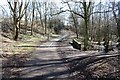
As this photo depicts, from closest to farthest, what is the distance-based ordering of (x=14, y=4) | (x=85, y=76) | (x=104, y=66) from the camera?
(x=85, y=76) → (x=104, y=66) → (x=14, y=4)

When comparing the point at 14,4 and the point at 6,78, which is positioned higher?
the point at 14,4

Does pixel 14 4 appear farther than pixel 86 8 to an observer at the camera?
Yes

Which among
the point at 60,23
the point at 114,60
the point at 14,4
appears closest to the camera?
the point at 114,60

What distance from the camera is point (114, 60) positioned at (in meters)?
17.7

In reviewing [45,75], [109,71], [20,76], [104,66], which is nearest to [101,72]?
[109,71]

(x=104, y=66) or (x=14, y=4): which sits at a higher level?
(x=14, y=4)

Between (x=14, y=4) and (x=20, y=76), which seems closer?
(x=20, y=76)

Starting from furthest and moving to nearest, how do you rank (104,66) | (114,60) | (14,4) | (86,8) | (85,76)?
(14,4), (86,8), (114,60), (104,66), (85,76)

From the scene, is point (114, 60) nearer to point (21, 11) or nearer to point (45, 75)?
point (45, 75)

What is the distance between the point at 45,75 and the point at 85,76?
206 cm

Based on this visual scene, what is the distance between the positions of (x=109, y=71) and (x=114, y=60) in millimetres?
3636

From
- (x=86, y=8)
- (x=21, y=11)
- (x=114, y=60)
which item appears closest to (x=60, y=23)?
(x=21, y=11)

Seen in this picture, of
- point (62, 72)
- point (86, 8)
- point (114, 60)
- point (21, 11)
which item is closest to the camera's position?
point (62, 72)

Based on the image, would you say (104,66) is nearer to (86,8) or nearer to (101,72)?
(101,72)
